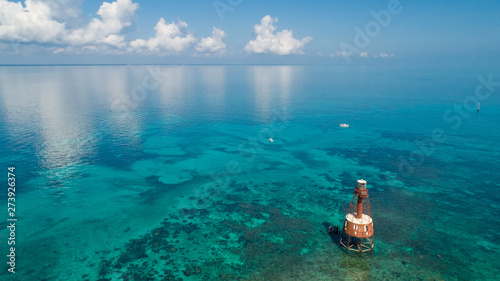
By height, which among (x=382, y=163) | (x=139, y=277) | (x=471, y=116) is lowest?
(x=139, y=277)

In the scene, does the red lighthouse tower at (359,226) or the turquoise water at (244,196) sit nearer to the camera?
the red lighthouse tower at (359,226)

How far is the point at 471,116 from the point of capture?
126 m

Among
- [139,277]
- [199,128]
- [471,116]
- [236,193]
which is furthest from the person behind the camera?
[471,116]

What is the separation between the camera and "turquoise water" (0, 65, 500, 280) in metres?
40.6

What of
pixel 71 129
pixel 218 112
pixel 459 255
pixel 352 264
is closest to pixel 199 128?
pixel 218 112

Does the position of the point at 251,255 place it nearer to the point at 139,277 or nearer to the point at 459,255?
the point at 139,277

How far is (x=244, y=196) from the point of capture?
6016 centimetres

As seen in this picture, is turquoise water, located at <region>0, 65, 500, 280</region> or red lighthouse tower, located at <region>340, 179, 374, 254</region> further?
Answer: turquoise water, located at <region>0, 65, 500, 280</region>

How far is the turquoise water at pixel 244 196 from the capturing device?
133 ft

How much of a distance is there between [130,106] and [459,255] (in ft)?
493

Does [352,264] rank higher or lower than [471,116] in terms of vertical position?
lower

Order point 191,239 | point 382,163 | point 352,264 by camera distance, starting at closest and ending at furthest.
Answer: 1. point 352,264
2. point 191,239
3. point 382,163

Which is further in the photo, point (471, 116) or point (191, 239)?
point (471, 116)

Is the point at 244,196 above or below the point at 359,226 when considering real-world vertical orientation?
below
